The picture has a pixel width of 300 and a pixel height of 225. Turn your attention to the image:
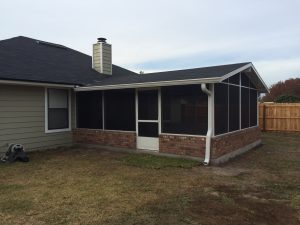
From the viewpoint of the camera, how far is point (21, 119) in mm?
9930

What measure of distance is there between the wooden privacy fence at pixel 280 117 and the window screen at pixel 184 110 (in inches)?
444

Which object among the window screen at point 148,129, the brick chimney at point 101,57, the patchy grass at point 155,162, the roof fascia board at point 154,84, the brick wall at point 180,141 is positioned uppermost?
the brick chimney at point 101,57

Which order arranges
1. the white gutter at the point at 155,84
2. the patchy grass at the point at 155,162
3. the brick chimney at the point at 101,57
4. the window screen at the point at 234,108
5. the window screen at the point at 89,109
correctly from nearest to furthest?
the white gutter at the point at 155,84 → the patchy grass at the point at 155,162 → the window screen at the point at 234,108 → the window screen at the point at 89,109 → the brick chimney at the point at 101,57

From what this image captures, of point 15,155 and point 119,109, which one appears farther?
point 119,109

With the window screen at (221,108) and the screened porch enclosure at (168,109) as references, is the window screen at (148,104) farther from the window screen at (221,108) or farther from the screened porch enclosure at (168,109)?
the window screen at (221,108)

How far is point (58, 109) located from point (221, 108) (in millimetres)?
5604

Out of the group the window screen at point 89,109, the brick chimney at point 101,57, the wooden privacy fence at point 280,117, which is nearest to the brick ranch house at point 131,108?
the window screen at point 89,109

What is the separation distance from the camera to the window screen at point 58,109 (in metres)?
10.9

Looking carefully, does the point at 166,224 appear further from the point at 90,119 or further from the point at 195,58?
the point at 195,58

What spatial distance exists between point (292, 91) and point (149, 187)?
128ft

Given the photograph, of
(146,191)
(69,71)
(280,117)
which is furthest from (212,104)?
(280,117)

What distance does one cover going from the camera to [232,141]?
388 inches

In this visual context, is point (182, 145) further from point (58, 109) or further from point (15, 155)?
point (58, 109)

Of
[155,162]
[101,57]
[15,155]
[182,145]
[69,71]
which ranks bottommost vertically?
[155,162]
